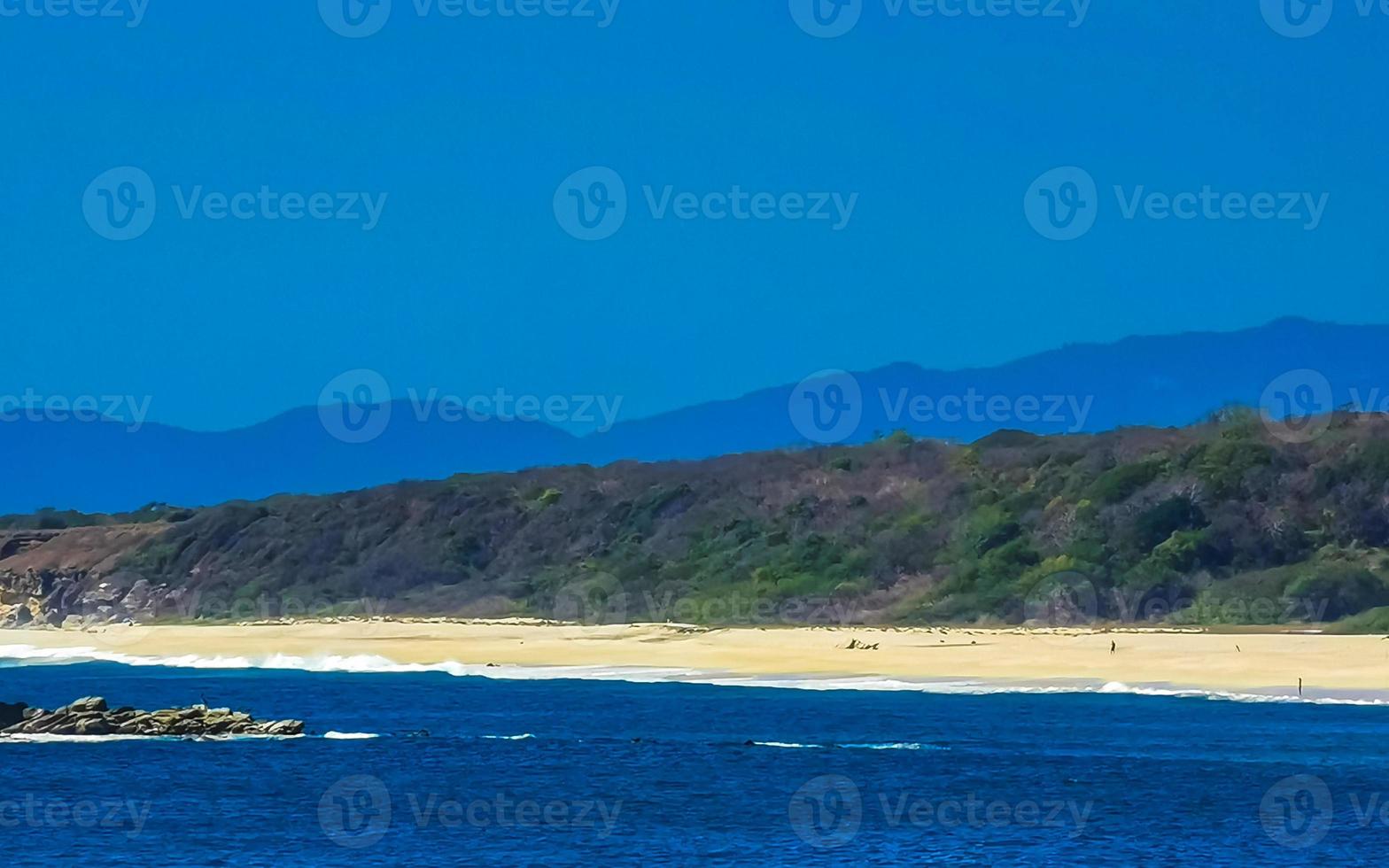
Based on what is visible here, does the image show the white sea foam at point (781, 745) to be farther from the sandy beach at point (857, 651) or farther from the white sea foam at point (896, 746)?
the sandy beach at point (857, 651)

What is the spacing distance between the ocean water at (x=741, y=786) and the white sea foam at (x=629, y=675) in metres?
0.65

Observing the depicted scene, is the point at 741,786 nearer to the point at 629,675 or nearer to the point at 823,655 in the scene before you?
the point at 629,675

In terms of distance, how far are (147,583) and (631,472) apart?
2888 centimetres

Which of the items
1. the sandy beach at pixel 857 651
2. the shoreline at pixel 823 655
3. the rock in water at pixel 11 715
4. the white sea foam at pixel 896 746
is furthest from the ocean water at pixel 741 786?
the sandy beach at pixel 857 651

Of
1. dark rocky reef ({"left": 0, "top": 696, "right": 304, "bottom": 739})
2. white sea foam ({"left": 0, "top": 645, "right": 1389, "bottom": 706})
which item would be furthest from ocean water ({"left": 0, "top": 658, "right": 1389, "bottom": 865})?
dark rocky reef ({"left": 0, "top": 696, "right": 304, "bottom": 739})

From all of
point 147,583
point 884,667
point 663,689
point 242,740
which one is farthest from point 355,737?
point 147,583

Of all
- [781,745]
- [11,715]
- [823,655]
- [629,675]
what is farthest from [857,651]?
[11,715]

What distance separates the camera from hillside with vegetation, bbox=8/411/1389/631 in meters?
83.1

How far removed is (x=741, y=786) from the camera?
42.5 m

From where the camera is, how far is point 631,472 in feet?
416

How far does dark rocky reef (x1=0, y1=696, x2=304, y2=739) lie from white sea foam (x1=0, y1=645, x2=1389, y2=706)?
57.4ft

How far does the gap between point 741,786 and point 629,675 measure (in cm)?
2697

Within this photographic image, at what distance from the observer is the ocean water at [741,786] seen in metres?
35.4

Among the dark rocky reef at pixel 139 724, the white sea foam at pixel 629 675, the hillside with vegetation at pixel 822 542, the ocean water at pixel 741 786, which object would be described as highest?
the hillside with vegetation at pixel 822 542
